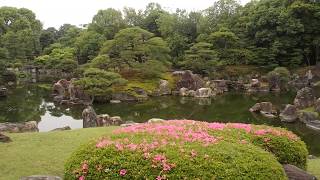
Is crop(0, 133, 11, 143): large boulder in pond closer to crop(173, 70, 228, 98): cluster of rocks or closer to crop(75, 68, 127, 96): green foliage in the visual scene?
crop(75, 68, 127, 96): green foliage

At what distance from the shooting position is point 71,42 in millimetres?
71000

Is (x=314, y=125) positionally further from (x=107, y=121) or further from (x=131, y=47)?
(x=131, y=47)

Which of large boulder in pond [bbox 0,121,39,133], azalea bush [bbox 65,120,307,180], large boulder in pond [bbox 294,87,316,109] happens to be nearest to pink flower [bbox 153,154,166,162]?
azalea bush [bbox 65,120,307,180]

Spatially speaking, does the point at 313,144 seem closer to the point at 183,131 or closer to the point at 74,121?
the point at 183,131

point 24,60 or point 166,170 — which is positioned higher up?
point 24,60

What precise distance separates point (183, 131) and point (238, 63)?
4747 centimetres

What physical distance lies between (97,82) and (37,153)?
24.9m

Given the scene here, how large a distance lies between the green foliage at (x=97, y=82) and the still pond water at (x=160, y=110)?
1.57m

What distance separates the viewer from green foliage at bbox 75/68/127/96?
35.2 m

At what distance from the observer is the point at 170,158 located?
634cm

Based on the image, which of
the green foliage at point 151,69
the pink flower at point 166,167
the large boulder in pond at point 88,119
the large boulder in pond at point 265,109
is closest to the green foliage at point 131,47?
the green foliage at point 151,69

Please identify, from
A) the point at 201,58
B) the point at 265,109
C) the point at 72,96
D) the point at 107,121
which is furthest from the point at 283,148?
the point at 201,58

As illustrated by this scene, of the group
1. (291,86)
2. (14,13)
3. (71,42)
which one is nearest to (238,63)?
(291,86)

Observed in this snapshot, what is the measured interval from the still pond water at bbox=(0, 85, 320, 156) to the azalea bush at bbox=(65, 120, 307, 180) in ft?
45.3
